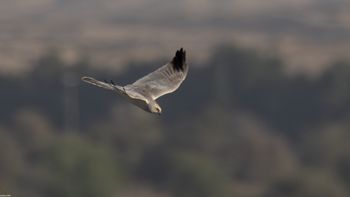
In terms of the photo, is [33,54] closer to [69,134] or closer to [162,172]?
[69,134]

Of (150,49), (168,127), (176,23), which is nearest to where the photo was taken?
(168,127)

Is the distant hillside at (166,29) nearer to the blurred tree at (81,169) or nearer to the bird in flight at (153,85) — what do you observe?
the blurred tree at (81,169)

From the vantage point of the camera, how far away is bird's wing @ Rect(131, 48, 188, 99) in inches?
611

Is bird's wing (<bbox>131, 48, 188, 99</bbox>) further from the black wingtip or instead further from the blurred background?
the blurred background

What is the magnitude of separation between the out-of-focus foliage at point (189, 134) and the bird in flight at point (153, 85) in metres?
25.2

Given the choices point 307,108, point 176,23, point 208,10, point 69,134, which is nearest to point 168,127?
point 69,134

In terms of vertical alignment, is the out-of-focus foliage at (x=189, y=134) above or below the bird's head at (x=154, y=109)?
above

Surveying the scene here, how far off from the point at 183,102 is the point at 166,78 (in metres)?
55.7

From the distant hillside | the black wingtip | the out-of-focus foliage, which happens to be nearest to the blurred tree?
the out-of-focus foliage

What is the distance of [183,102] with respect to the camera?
71.8m

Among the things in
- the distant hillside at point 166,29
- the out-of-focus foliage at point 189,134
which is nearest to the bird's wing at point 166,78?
the out-of-focus foliage at point 189,134

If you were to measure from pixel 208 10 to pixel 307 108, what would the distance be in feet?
85.9

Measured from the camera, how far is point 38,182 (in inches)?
1957

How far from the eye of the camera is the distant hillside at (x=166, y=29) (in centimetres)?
7719
